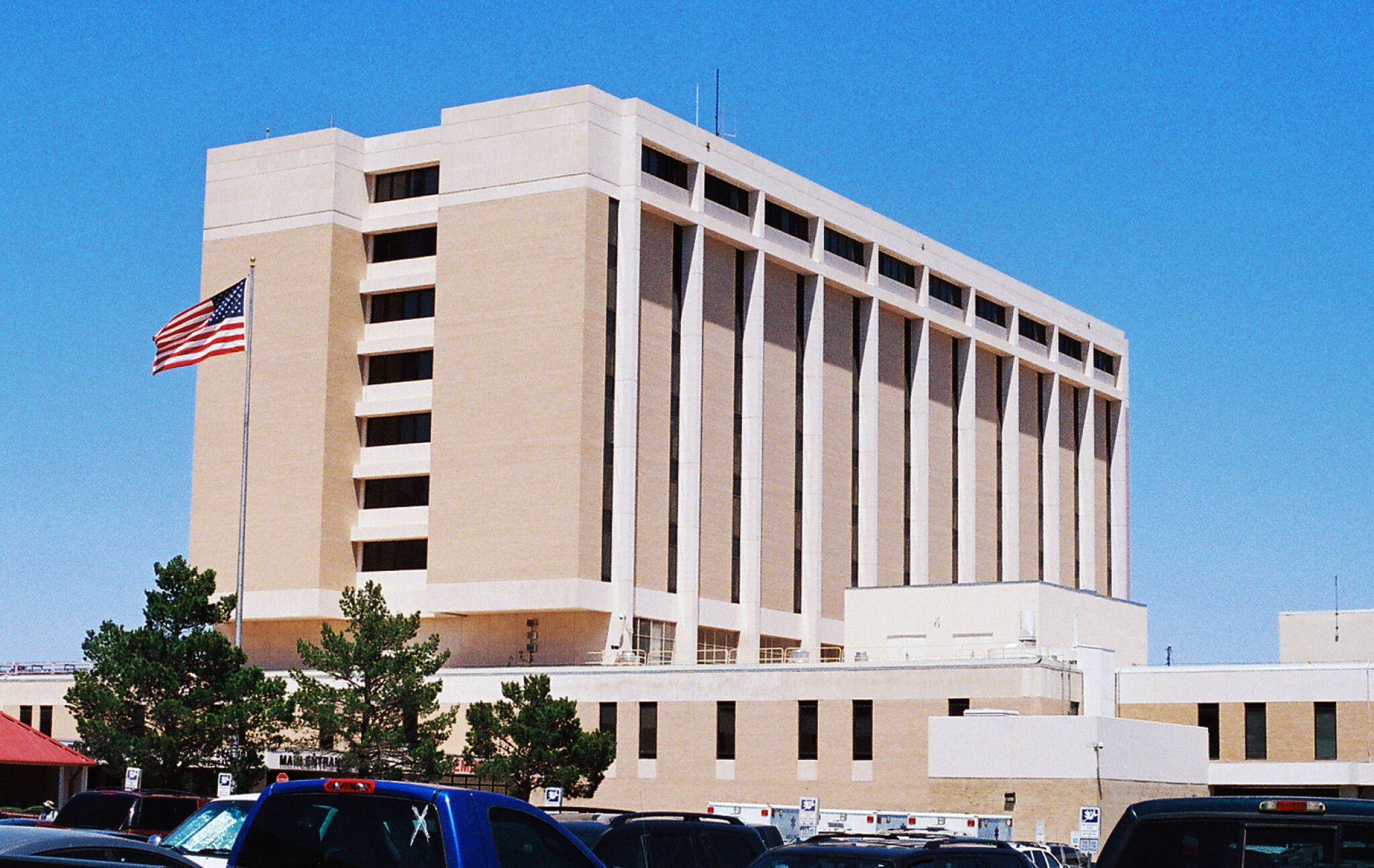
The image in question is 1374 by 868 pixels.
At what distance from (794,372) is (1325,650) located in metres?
39.8

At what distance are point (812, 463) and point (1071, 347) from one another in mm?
32014

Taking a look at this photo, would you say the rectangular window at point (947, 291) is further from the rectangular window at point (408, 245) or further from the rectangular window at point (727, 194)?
the rectangular window at point (408, 245)

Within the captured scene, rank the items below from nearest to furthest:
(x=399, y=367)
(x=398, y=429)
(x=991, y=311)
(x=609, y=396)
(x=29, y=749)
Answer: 1. (x=29, y=749)
2. (x=609, y=396)
3. (x=398, y=429)
4. (x=399, y=367)
5. (x=991, y=311)

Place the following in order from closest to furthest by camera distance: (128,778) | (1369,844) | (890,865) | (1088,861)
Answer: (1369,844)
(890,865)
(1088,861)
(128,778)

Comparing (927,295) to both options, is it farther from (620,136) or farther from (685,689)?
(685,689)

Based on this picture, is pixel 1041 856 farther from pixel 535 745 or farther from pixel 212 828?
pixel 535 745

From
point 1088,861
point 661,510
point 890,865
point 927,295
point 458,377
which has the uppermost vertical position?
point 927,295

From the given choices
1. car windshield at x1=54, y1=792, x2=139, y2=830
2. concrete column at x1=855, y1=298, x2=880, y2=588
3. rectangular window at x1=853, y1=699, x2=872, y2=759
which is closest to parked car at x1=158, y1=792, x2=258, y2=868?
car windshield at x1=54, y1=792, x2=139, y2=830

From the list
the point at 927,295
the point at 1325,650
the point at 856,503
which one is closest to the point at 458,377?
the point at 856,503

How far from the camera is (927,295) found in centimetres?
9450

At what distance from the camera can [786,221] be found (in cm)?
8594

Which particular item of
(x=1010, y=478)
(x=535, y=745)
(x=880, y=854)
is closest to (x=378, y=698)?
(x=535, y=745)

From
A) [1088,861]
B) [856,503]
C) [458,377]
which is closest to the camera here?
[1088,861]

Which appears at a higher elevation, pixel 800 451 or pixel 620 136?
pixel 620 136
